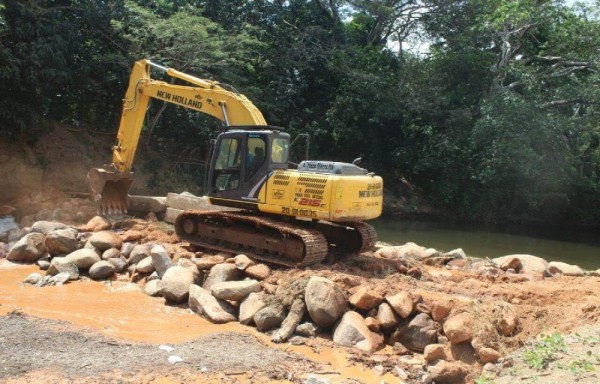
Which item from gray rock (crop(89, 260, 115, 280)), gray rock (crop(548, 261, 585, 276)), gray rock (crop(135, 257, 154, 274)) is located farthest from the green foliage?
gray rock (crop(89, 260, 115, 280))

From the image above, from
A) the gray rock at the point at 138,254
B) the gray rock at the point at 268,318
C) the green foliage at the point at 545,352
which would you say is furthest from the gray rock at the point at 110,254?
the green foliage at the point at 545,352

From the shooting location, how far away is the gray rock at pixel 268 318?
22.9ft

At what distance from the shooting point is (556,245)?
62.5ft

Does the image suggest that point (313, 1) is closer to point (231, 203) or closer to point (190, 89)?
point (190, 89)

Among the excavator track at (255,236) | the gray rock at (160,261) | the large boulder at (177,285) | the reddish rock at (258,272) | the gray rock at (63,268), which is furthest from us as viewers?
the gray rock at (63,268)

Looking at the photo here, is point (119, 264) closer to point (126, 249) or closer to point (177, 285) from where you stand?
point (126, 249)

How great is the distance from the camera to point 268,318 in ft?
22.9

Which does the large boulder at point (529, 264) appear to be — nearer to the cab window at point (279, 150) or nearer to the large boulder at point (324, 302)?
the cab window at point (279, 150)

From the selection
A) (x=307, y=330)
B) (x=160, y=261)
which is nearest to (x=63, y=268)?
(x=160, y=261)

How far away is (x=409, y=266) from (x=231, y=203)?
307cm

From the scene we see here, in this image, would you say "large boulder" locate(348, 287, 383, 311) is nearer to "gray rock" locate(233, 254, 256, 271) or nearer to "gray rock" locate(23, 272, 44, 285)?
"gray rock" locate(233, 254, 256, 271)

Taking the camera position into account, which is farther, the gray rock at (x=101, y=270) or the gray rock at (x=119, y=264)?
the gray rock at (x=119, y=264)

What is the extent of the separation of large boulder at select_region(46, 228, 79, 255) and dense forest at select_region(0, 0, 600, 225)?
6973 millimetres

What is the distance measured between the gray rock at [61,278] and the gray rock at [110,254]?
2.66 ft
